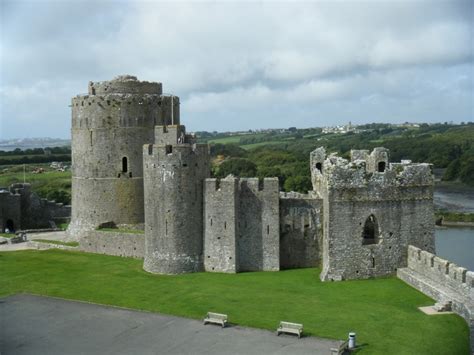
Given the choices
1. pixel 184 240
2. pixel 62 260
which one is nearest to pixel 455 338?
pixel 184 240

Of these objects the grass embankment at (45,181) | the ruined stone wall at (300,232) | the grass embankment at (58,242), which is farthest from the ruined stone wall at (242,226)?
the grass embankment at (45,181)

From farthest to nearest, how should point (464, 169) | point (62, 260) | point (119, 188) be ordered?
point (464, 169) < point (119, 188) < point (62, 260)

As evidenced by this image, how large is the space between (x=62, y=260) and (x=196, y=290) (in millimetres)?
10170

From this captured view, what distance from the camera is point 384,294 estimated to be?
23.6 metres

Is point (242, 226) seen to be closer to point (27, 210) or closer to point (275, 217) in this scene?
point (275, 217)

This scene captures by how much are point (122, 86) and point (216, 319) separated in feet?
58.6

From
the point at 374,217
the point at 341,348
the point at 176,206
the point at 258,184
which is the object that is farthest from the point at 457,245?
the point at 341,348

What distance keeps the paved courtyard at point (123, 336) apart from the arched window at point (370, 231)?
8.60 m

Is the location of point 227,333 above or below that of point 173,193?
below

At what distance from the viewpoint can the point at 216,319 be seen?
20.5 metres

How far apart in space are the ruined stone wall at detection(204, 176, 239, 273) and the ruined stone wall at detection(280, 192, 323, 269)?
2288 millimetres

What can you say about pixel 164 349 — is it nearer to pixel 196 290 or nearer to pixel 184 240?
pixel 196 290

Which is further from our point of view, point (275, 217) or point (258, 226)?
point (258, 226)

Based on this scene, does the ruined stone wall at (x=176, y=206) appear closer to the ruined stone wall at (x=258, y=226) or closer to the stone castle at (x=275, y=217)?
the stone castle at (x=275, y=217)
